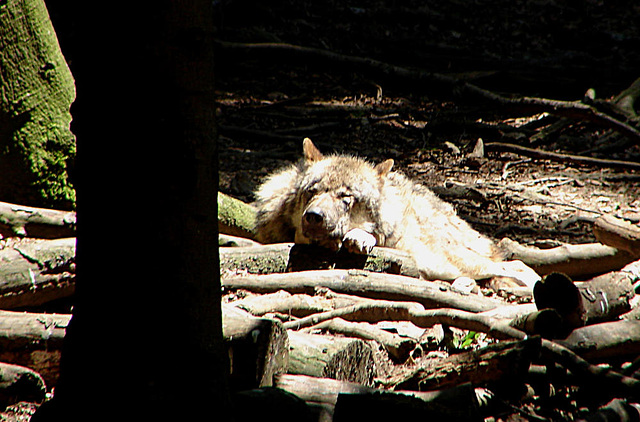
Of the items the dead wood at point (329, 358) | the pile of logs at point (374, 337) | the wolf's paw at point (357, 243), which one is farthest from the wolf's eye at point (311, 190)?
the dead wood at point (329, 358)

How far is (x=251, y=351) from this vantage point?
9.14 ft

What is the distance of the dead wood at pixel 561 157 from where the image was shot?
8.80 m

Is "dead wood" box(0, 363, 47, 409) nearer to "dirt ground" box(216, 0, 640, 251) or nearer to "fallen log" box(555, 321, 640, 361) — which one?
"fallen log" box(555, 321, 640, 361)

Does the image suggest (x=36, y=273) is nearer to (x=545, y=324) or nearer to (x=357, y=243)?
(x=357, y=243)

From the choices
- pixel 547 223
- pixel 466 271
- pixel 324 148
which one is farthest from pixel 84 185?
pixel 324 148

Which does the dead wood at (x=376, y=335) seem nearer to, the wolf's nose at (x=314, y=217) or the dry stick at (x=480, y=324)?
the dry stick at (x=480, y=324)

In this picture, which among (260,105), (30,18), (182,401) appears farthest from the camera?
(260,105)

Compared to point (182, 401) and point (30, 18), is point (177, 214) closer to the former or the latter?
point (182, 401)

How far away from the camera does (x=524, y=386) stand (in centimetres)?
304

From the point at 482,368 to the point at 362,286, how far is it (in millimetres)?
1510

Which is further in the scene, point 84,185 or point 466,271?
point 466,271

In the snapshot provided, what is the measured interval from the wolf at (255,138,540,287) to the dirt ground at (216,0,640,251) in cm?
105

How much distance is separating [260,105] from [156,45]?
990 cm

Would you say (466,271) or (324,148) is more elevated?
(324,148)
